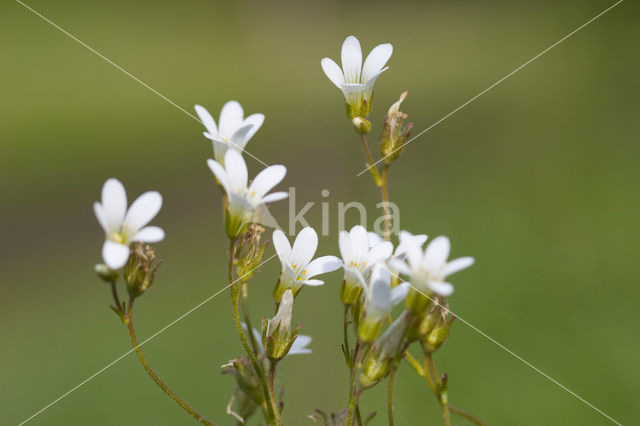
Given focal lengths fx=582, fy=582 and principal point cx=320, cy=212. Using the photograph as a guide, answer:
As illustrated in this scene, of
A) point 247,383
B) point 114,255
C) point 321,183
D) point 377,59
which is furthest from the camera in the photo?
point 321,183

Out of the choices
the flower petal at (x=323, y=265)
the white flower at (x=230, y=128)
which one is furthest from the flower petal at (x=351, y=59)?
the flower petal at (x=323, y=265)

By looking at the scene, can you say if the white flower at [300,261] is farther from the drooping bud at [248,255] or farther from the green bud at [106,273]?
the green bud at [106,273]

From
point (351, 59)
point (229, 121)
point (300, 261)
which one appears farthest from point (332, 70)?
point (300, 261)

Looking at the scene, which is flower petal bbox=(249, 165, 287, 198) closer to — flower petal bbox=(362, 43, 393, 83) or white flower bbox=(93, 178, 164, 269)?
white flower bbox=(93, 178, 164, 269)

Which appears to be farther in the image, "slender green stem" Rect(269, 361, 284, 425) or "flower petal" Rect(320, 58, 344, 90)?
"flower petal" Rect(320, 58, 344, 90)

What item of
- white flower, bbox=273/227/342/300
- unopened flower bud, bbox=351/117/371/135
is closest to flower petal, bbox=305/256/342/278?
white flower, bbox=273/227/342/300

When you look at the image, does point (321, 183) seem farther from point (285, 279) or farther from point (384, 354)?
point (384, 354)
